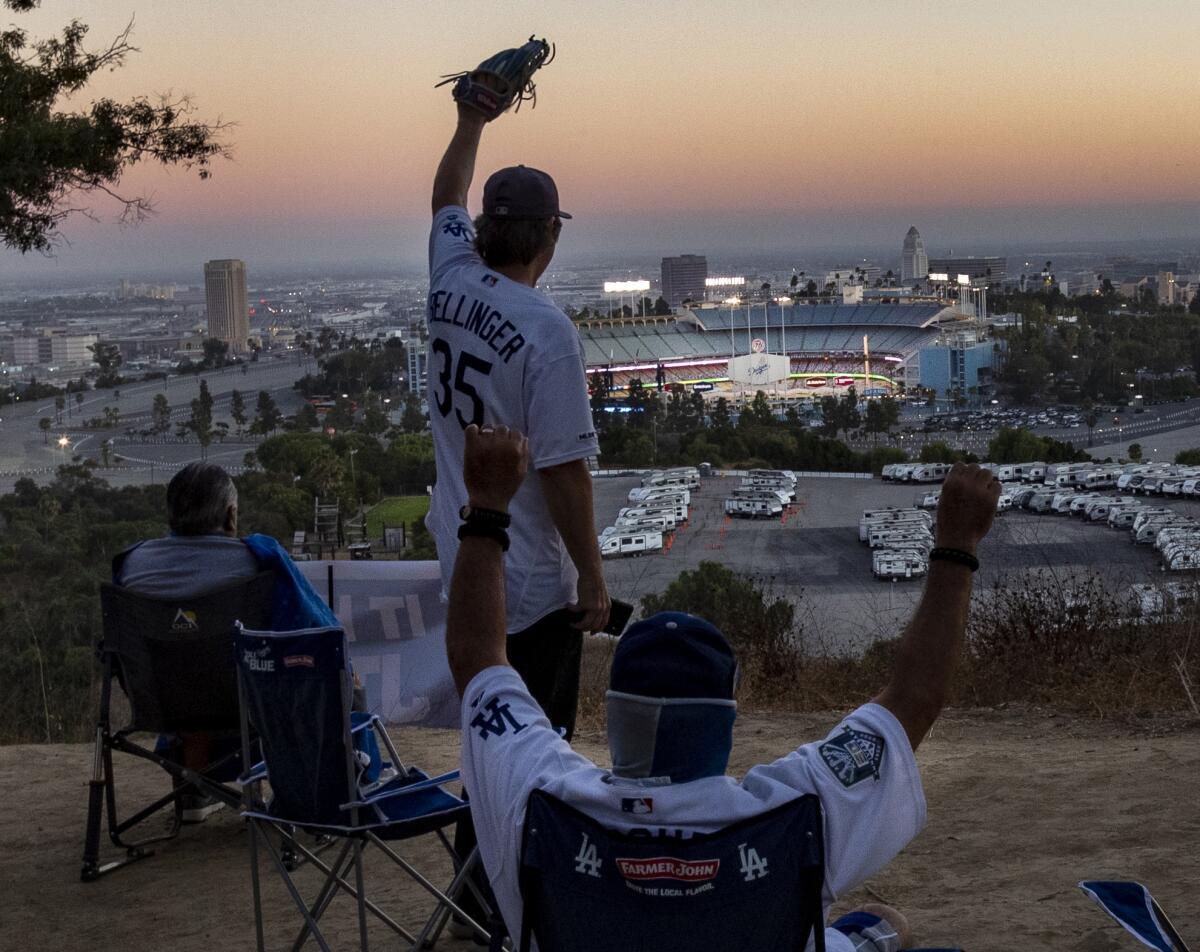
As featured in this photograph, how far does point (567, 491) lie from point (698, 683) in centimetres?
110

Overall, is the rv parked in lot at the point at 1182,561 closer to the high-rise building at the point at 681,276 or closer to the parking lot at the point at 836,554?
the parking lot at the point at 836,554

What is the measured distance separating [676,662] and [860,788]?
0.26m

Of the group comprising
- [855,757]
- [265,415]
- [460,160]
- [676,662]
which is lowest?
[265,415]

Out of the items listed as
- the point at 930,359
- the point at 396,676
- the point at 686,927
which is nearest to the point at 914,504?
the point at 396,676

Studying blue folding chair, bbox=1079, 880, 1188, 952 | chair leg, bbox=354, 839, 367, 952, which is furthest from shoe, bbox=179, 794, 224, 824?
blue folding chair, bbox=1079, 880, 1188, 952

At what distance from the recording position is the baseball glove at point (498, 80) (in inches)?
116

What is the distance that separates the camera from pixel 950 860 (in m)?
3.71

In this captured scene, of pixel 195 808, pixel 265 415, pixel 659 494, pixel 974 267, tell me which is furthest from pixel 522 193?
pixel 974 267

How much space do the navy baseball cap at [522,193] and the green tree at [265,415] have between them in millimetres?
26353

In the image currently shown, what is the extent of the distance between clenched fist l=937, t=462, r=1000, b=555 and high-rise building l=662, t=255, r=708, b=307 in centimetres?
12197

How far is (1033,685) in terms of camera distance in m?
5.76

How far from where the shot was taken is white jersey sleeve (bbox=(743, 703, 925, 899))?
155 centimetres

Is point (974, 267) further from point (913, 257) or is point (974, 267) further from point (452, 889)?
point (452, 889)

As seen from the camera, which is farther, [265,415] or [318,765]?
[265,415]
